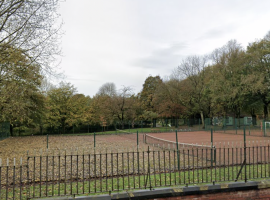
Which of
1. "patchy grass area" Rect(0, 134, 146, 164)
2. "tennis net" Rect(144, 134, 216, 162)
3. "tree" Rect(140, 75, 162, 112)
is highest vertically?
"tree" Rect(140, 75, 162, 112)

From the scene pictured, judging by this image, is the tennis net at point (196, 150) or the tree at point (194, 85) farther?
the tree at point (194, 85)

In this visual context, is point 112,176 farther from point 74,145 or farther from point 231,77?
point 231,77

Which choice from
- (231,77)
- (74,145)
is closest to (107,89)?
(231,77)

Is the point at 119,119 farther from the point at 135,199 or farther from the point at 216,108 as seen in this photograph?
the point at 135,199

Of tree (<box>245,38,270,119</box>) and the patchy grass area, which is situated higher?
tree (<box>245,38,270,119</box>)

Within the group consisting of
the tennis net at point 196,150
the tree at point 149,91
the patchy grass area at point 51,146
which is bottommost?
the patchy grass area at point 51,146

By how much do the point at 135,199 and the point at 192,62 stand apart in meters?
38.1

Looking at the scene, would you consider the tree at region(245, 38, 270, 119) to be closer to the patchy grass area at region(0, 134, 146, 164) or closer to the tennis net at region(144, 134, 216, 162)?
the tennis net at region(144, 134, 216, 162)

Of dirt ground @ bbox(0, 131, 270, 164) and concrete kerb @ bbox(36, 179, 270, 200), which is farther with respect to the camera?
dirt ground @ bbox(0, 131, 270, 164)

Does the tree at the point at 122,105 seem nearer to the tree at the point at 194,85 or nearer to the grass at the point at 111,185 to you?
the tree at the point at 194,85

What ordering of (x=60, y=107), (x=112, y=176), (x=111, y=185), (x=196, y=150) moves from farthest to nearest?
(x=60, y=107)
(x=196, y=150)
(x=111, y=185)
(x=112, y=176)

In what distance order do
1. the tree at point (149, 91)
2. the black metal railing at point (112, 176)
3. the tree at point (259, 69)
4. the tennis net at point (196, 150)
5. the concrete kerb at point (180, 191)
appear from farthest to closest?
the tree at point (149, 91)
the tree at point (259, 69)
the tennis net at point (196, 150)
the black metal railing at point (112, 176)
the concrete kerb at point (180, 191)

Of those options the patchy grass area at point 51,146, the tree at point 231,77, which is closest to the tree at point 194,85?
the tree at point 231,77

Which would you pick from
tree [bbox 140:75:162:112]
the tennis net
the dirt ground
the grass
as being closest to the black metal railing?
the grass
